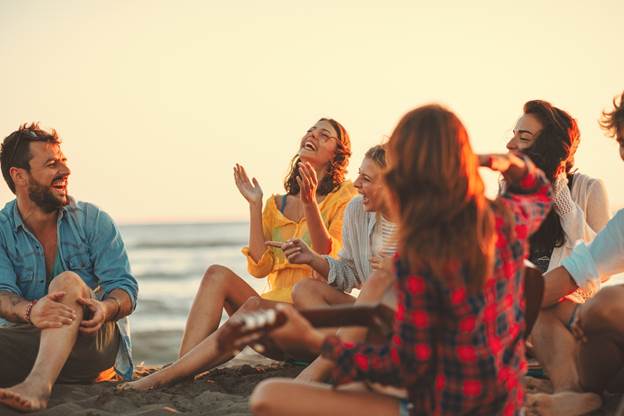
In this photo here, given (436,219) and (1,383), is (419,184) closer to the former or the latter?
(436,219)

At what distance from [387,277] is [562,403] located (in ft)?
3.05

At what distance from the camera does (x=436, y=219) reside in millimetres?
2760

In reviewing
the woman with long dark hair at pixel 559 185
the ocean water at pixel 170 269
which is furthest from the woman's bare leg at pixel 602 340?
the ocean water at pixel 170 269

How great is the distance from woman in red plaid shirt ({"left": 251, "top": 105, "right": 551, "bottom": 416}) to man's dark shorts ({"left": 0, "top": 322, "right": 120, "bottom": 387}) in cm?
257

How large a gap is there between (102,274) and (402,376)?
3.10m

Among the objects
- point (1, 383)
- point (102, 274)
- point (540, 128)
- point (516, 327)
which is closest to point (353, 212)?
point (540, 128)

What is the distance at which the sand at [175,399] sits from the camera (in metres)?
4.52

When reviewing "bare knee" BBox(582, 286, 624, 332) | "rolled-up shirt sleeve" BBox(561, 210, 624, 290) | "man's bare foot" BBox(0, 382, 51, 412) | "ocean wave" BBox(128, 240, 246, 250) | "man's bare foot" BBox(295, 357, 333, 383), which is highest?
"rolled-up shirt sleeve" BBox(561, 210, 624, 290)

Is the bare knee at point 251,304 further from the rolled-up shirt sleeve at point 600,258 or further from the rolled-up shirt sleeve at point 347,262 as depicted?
the rolled-up shirt sleeve at point 600,258

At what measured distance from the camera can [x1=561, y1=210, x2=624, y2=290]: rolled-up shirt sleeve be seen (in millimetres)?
4203

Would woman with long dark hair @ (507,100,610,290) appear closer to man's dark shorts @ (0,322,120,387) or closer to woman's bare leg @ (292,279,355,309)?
woman's bare leg @ (292,279,355,309)

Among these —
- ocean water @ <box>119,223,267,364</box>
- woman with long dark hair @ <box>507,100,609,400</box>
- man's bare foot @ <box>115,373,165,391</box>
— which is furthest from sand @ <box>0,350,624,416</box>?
ocean water @ <box>119,223,267,364</box>

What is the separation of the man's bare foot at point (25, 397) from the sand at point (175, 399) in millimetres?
47

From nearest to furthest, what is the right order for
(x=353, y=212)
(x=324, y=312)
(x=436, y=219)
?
1. (x=436, y=219)
2. (x=324, y=312)
3. (x=353, y=212)
